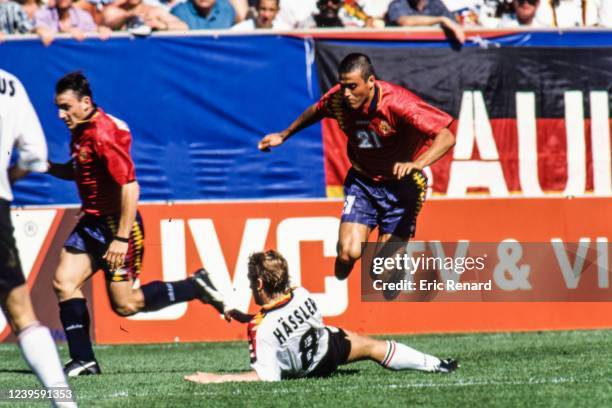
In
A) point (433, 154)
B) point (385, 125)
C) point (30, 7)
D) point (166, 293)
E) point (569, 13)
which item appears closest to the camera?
point (433, 154)

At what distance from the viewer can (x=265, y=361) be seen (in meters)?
8.77

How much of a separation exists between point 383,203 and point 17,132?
4.76 m

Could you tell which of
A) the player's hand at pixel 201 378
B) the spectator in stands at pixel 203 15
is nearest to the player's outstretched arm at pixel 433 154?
the player's hand at pixel 201 378

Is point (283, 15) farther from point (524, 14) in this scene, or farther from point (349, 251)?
point (349, 251)

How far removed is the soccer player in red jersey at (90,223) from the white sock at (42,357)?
2.95 m

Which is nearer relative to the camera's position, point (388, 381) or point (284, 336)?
point (284, 336)

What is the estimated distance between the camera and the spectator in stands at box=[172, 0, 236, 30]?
15516 millimetres

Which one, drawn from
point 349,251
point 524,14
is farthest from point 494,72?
point 349,251

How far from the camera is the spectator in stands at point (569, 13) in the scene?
16.0 m

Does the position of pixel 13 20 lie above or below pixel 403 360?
above

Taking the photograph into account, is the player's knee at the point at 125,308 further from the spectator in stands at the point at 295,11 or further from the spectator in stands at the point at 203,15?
the spectator in stands at the point at 295,11

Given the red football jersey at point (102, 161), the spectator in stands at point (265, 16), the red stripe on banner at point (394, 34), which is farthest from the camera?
the spectator in stands at point (265, 16)

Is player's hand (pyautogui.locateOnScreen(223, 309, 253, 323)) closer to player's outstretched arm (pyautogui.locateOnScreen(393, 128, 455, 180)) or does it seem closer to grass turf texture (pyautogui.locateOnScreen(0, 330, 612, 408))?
grass turf texture (pyautogui.locateOnScreen(0, 330, 612, 408))

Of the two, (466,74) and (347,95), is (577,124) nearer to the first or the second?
(466,74)
